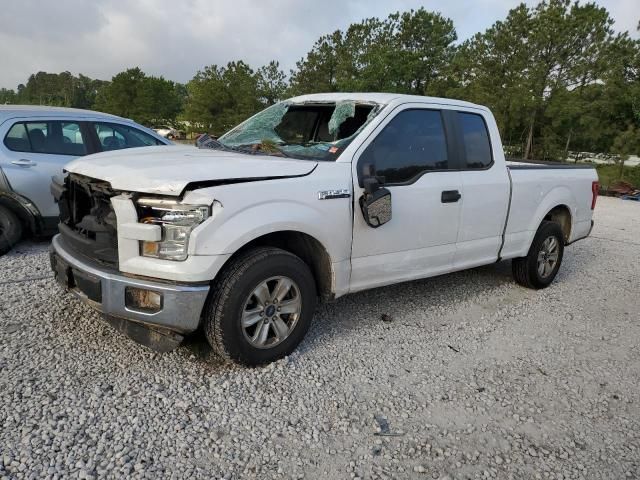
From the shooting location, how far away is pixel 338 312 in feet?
14.4

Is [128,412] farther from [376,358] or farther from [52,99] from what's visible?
[52,99]

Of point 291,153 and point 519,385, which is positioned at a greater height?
point 291,153

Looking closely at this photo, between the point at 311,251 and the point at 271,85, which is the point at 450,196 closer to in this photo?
the point at 311,251

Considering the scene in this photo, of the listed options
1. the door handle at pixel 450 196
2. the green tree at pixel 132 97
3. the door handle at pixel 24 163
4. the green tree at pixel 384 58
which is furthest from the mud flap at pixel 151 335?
the green tree at pixel 132 97

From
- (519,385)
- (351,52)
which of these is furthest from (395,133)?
(351,52)

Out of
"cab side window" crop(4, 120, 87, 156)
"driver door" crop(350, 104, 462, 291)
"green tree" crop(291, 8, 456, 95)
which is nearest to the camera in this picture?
"driver door" crop(350, 104, 462, 291)

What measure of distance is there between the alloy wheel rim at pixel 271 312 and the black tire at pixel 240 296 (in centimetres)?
3

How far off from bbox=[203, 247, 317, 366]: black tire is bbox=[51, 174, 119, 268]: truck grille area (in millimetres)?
696

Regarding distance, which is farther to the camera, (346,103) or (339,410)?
(346,103)

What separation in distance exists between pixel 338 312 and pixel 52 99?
103310 mm

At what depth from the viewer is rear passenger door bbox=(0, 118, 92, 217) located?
215 inches

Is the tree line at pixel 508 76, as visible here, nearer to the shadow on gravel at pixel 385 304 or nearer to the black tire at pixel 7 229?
the shadow on gravel at pixel 385 304

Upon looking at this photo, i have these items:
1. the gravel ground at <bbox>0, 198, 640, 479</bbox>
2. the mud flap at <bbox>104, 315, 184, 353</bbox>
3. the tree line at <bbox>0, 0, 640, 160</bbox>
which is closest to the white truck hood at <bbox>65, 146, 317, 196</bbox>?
the mud flap at <bbox>104, 315, 184, 353</bbox>

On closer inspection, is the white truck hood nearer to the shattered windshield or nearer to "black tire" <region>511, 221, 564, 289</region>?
the shattered windshield
